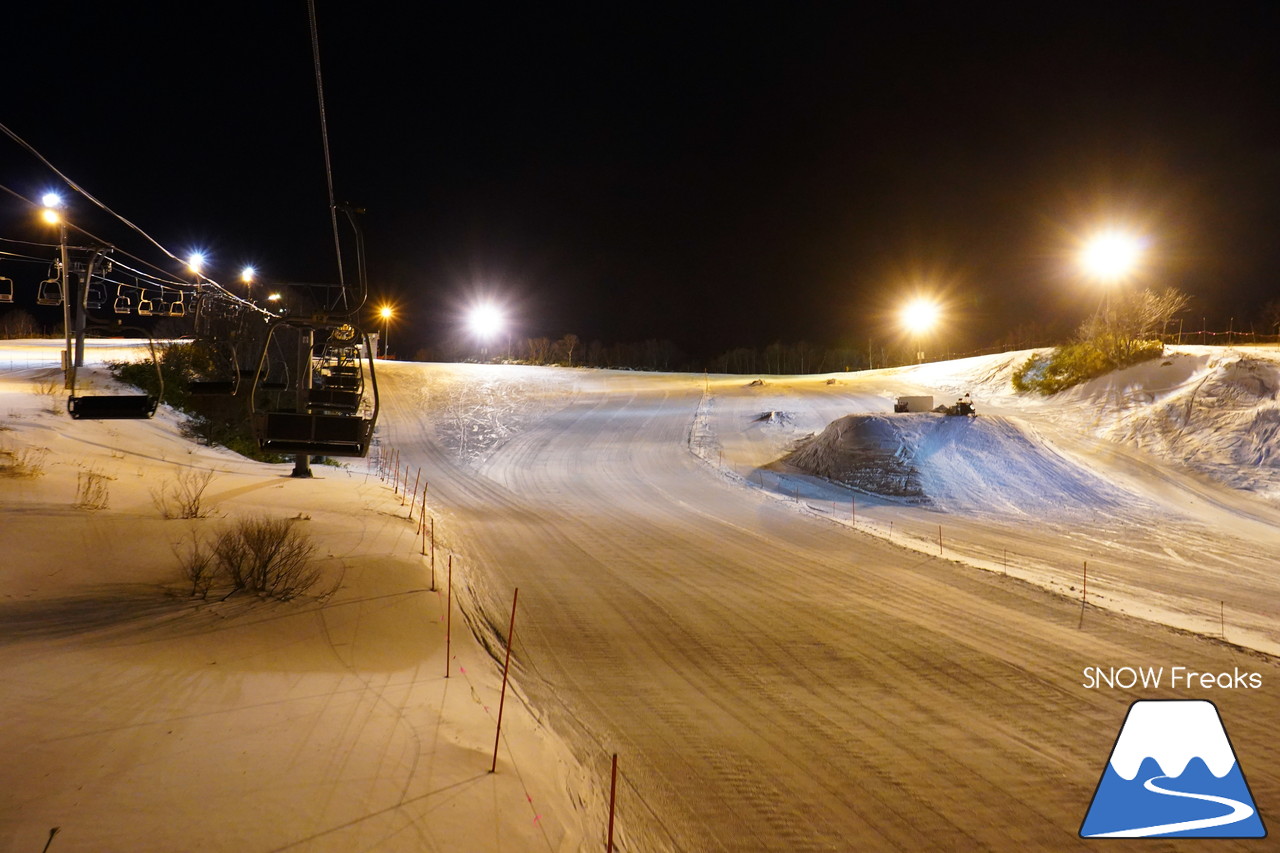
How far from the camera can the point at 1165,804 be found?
6.52 metres

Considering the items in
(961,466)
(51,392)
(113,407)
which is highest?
(113,407)

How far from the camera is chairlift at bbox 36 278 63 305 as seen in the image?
13266 mm

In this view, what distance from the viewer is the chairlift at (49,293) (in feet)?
43.5

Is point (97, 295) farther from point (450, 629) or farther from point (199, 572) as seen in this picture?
point (450, 629)

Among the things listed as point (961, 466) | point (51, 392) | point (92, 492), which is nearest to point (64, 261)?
point (92, 492)

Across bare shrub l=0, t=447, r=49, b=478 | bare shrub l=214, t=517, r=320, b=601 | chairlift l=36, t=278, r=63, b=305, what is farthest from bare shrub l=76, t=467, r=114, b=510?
bare shrub l=214, t=517, r=320, b=601

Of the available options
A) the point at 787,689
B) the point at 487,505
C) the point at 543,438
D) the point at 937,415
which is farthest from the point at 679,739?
the point at 543,438

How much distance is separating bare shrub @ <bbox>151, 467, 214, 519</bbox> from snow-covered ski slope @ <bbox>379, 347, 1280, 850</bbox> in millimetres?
6053

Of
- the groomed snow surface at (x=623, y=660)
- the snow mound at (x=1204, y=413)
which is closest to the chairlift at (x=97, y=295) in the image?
the groomed snow surface at (x=623, y=660)

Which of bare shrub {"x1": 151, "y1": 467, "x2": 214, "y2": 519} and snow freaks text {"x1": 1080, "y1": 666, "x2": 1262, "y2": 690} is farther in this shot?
bare shrub {"x1": 151, "y1": 467, "x2": 214, "y2": 519}

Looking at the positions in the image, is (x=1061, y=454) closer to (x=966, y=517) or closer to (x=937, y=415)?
(x=937, y=415)

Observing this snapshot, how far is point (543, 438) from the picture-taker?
129ft

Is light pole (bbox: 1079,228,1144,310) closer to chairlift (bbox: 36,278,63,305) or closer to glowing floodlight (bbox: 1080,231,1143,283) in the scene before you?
glowing floodlight (bbox: 1080,231,1143,283)

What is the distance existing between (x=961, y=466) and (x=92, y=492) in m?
26.6
